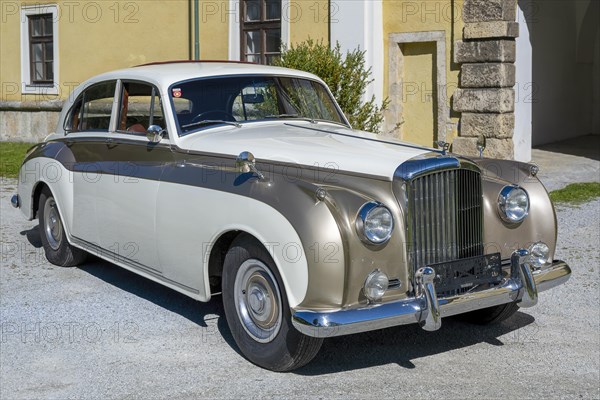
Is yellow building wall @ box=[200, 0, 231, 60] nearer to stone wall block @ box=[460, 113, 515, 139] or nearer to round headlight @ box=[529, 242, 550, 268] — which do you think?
stone wall block @ box=[460, 113, 515, 139]

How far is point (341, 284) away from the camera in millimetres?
4738

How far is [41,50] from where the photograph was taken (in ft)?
60.4

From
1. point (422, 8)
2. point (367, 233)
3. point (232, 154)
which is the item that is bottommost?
point (367, 233)

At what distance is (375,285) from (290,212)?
23.4 inches

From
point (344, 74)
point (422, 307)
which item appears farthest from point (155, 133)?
point (344, 74)

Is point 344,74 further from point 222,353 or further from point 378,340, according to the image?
point 222,353

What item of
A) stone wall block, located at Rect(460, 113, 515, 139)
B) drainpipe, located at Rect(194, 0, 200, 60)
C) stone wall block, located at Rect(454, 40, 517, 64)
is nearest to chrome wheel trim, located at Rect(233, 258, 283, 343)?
stone wall block, located at Rect(460, 113, 515, 139)

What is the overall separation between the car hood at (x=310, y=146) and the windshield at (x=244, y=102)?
0.14 m

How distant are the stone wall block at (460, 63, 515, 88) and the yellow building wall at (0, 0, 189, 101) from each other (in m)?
5.30

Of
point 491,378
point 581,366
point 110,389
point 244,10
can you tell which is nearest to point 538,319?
point 581,366

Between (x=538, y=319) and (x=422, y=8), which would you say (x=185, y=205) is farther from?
(x=422, y=8)

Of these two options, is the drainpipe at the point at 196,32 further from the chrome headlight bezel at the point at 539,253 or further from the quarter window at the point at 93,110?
the chrome headlight bezel at the point at 539,253

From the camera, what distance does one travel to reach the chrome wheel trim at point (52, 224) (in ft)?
24.7

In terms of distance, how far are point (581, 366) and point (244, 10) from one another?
11.1 m
